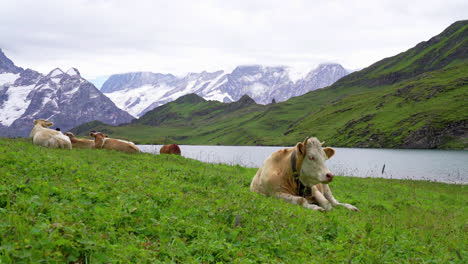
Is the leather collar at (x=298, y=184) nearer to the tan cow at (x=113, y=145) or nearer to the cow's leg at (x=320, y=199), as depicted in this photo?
the cow's leg at (x=320, y=199)

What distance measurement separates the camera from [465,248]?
7.78m

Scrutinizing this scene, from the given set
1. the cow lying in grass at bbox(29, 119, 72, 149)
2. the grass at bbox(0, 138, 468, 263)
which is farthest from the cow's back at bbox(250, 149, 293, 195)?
the cow lying in grass at bbox(29, 119, 72, 149)

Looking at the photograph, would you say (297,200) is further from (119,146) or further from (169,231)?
(119,146)

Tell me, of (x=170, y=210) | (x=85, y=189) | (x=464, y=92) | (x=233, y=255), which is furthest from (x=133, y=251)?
(x=464, y=92)

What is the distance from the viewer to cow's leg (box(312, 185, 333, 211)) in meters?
11.5

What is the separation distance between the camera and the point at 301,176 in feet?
38.5

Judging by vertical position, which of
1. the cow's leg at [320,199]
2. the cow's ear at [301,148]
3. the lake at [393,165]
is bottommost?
the lake at [393,165]

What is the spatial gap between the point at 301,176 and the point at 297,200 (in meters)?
0.90

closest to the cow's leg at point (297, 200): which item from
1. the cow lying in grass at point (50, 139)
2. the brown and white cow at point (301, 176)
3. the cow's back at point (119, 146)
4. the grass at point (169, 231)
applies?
the brown and white cow at point (301, 176)

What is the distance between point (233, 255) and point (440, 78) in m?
216

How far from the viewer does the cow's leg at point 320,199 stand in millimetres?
11502

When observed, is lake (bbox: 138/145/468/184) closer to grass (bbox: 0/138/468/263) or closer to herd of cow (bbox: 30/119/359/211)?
herd of cow (bbox: 30/119/359/211)

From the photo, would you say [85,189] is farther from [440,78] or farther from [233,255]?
[440,78]

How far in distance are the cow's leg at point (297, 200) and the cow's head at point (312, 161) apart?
73 cm
